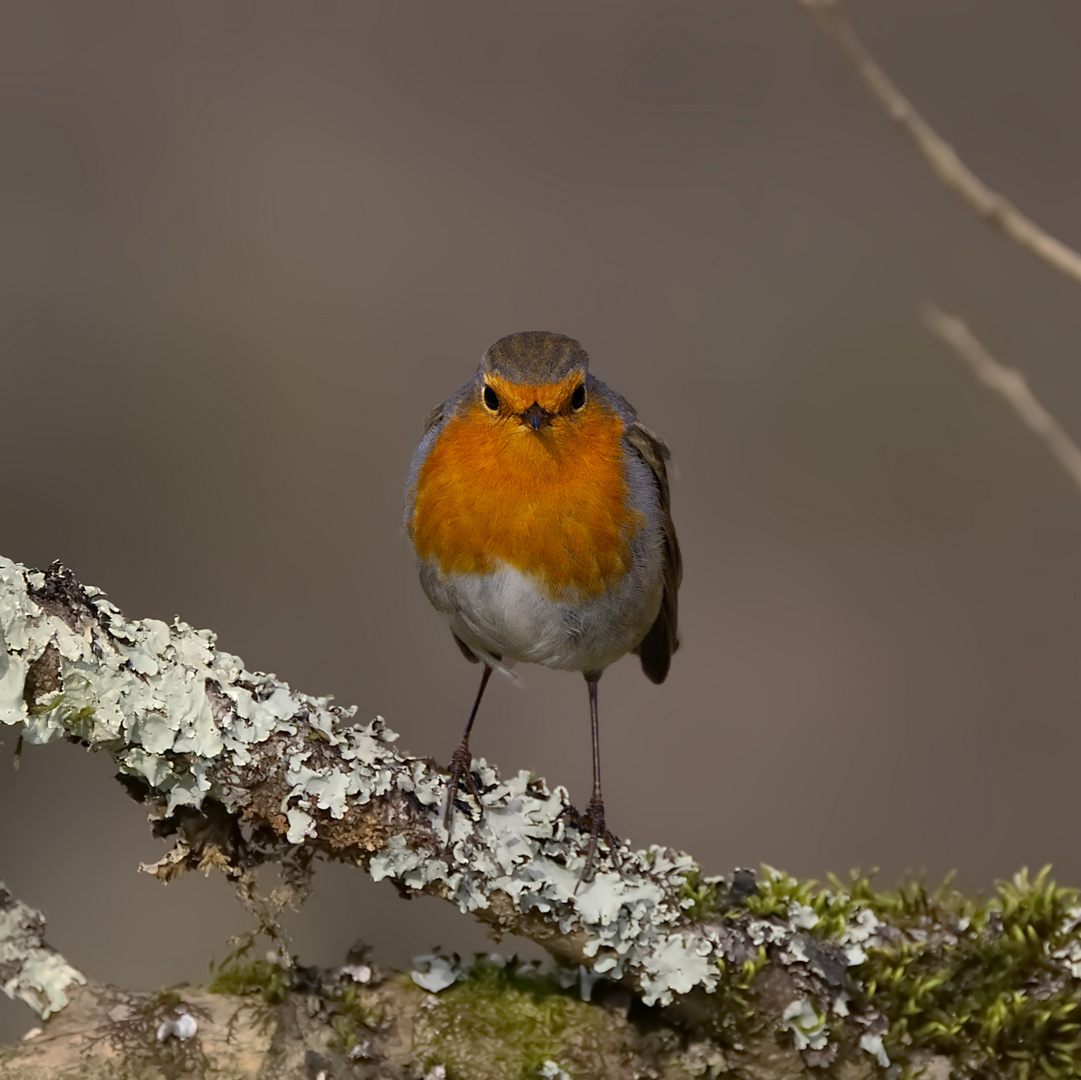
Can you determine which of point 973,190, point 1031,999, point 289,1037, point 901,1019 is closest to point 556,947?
point 289,1037

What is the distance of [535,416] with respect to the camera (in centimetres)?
298

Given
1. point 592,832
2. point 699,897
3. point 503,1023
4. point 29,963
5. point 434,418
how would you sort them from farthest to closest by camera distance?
point 434,418 < point 592,832 < point 699,897 < point 503,1023 < point 29,963

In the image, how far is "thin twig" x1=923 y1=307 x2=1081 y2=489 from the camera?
1.81 meters

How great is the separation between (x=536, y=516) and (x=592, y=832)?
79 centimetres

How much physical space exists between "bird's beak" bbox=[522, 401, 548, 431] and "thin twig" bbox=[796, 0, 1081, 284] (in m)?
1.45

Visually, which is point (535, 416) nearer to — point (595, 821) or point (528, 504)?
point (528, 504)

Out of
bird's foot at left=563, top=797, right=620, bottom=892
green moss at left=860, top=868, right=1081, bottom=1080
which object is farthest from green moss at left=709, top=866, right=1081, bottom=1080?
bird's foot at left=563, top=797, right=620, bottom=892

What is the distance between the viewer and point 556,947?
2.46 metres

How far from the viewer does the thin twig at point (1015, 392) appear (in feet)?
5.94

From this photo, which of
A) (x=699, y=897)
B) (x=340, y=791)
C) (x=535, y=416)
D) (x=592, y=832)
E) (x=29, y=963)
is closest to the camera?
(x=29, y=963)

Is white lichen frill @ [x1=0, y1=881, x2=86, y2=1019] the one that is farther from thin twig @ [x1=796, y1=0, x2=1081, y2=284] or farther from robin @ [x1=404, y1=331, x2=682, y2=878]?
thin twig @ [x1=796, y1=0, x2=1081, y2=284]

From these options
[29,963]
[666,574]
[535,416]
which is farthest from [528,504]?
[29,963]

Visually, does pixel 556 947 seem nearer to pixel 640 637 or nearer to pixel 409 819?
pixel 409 819

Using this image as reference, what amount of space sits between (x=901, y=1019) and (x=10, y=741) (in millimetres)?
1791
